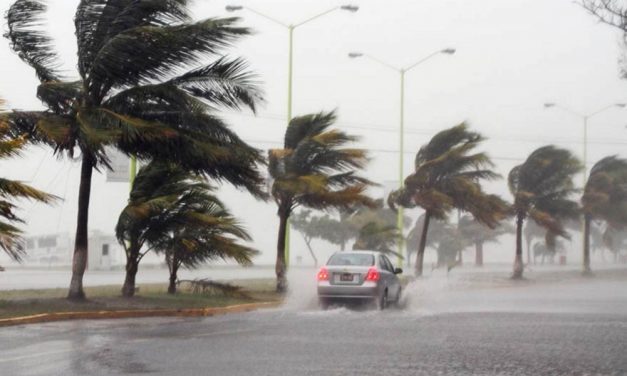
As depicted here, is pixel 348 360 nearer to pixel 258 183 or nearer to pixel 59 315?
pixel 59 315

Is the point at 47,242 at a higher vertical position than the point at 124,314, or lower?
higher

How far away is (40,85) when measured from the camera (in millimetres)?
21484

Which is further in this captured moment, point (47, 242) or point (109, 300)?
point (47, 242)

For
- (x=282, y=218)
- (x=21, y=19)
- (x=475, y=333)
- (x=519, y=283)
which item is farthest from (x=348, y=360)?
(x=519, y=283)

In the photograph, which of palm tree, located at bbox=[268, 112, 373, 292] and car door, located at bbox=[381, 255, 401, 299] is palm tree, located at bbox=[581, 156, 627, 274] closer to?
palm tree, located at bbox=[268, 112, 373, 292]

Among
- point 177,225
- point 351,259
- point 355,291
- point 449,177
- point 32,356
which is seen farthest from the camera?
point 449,177

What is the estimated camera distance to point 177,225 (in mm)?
23891

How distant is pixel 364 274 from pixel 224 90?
523 cm

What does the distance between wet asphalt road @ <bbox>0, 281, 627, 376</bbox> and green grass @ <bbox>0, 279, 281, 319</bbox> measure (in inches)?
59.2

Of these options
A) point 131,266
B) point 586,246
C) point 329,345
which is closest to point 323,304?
point 131,266

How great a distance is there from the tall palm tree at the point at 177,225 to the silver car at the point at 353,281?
1.91 m

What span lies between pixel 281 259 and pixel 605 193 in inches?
1210

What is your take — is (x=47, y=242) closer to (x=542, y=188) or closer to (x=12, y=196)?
(x=542, y=188)

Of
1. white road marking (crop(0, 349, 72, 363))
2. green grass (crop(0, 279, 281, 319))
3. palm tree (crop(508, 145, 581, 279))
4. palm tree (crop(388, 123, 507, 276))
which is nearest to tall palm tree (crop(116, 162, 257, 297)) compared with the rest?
green grass (crop(0, 279, 281, 319))
